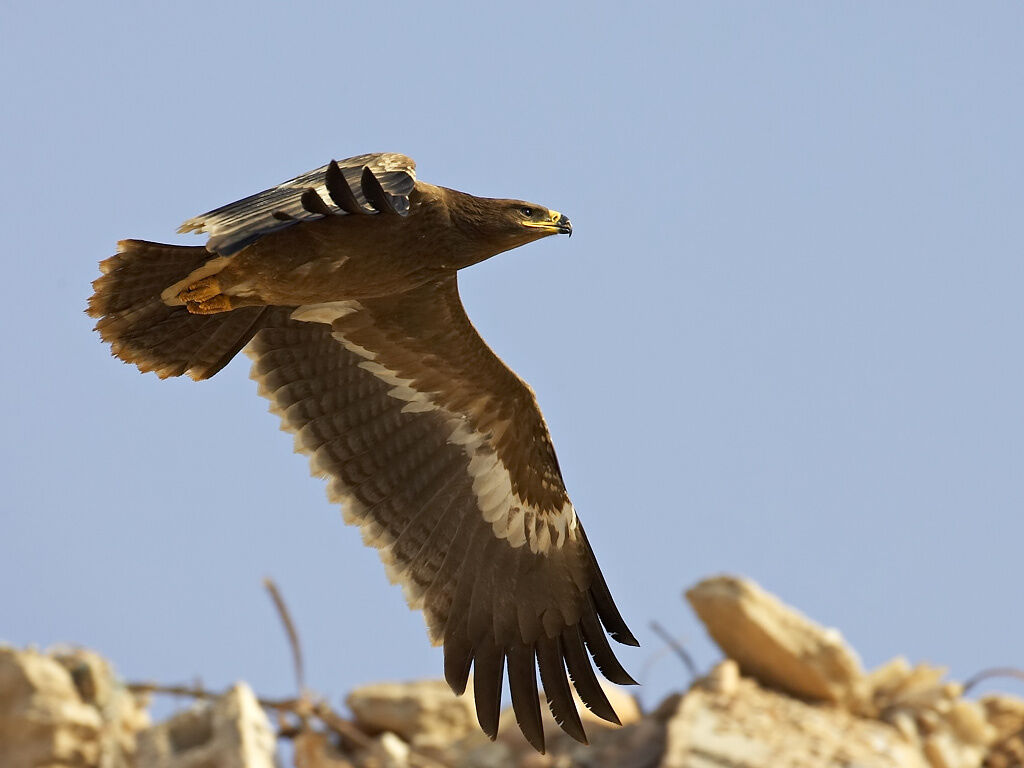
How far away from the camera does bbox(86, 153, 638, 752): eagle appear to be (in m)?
8.72

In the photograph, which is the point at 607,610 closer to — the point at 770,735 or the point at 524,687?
the point at 524,687

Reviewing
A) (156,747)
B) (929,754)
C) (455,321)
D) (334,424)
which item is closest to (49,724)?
(156,747)

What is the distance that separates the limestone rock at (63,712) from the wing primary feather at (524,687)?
5.36 meters

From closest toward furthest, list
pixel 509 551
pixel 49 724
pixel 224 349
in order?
pixel 224 349, pixel 509 551, pixel 49 724

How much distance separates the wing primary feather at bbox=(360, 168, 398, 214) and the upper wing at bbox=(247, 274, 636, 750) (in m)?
2.06

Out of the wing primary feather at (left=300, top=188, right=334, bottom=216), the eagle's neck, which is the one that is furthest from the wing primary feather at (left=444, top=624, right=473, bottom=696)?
the wing primary feather at (left=300, top=188, right=334, bottom=216)

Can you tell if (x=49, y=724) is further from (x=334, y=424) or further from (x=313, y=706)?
(x=334, y=424)

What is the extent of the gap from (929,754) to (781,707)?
1310 mm

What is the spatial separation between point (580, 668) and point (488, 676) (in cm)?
55

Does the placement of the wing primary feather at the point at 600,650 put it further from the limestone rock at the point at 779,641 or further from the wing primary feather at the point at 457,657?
the limestone rock at the point at 779,641

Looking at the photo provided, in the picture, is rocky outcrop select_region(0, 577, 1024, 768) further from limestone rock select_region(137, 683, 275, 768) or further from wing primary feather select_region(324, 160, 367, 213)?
wing primary feather select_region(324, 160, 367, 213)

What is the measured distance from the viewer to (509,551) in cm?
948

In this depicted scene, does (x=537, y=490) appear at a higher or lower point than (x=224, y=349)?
lower

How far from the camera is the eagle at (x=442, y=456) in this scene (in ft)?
28.6
